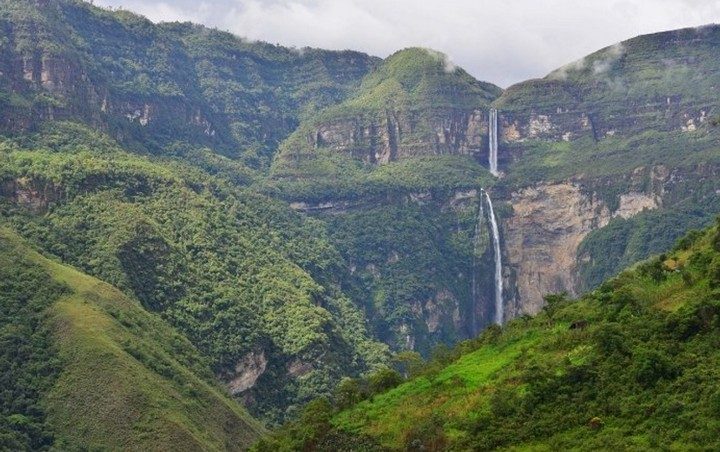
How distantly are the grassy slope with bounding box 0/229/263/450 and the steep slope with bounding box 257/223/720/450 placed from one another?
25.2m

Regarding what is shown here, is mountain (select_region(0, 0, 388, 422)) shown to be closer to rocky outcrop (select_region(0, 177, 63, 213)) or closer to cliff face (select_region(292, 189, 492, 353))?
rocky outcrop (select_region(0, 177, 63, 213))

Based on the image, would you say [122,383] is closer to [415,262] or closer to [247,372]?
[247,372]

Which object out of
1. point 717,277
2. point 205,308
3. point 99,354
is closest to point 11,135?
point 205,308

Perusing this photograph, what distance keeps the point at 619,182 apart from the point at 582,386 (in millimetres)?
123947

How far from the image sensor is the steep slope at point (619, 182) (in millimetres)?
162875

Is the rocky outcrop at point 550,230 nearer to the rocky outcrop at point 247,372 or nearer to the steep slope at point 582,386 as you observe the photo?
the rocky outcrop at point 247,372

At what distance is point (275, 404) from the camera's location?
120 meters

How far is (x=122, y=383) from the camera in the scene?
3531 inches

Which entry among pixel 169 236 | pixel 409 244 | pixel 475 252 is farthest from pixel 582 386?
pixel 475 252

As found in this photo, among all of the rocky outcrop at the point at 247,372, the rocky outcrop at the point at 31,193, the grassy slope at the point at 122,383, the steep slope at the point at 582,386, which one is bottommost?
the rocky outcrop at the point at 247,372

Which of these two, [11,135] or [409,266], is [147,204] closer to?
[11,135]

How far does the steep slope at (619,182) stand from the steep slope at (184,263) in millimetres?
37023

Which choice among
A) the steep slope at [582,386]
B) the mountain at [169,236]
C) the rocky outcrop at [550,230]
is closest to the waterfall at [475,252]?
the rocky outcrop at [550,230]

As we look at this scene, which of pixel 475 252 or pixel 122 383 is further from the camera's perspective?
pixel 475 252
